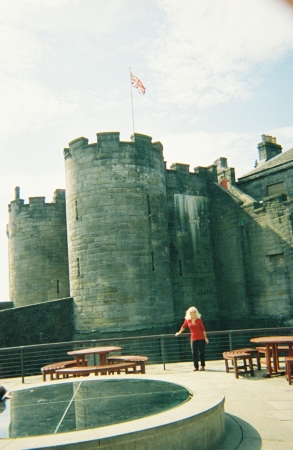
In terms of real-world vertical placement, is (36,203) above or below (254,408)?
above

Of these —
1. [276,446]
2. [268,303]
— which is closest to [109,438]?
[276,446]

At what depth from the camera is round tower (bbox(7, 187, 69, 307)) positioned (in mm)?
22094

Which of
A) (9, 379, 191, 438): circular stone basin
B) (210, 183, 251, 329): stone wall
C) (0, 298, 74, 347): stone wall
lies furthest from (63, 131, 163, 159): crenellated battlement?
(9, 379, 191, 438): circular stone basin

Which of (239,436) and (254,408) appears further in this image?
(254,408)

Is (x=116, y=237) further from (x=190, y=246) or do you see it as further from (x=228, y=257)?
(x=228, y=257)

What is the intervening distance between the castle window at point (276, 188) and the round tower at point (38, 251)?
36.0 ft

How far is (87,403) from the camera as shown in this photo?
5.62 meters

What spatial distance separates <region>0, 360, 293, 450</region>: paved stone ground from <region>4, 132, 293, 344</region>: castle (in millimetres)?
5582

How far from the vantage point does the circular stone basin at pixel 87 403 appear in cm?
466

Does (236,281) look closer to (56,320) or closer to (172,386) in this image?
(56,320)

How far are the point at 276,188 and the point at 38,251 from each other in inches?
495

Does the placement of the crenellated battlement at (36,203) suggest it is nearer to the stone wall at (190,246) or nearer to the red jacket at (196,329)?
the stone wall at (190,246)

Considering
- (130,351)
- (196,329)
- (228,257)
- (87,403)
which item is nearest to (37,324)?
(130,351)

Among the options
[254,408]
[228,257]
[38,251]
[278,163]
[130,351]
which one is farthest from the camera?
[38,251]
